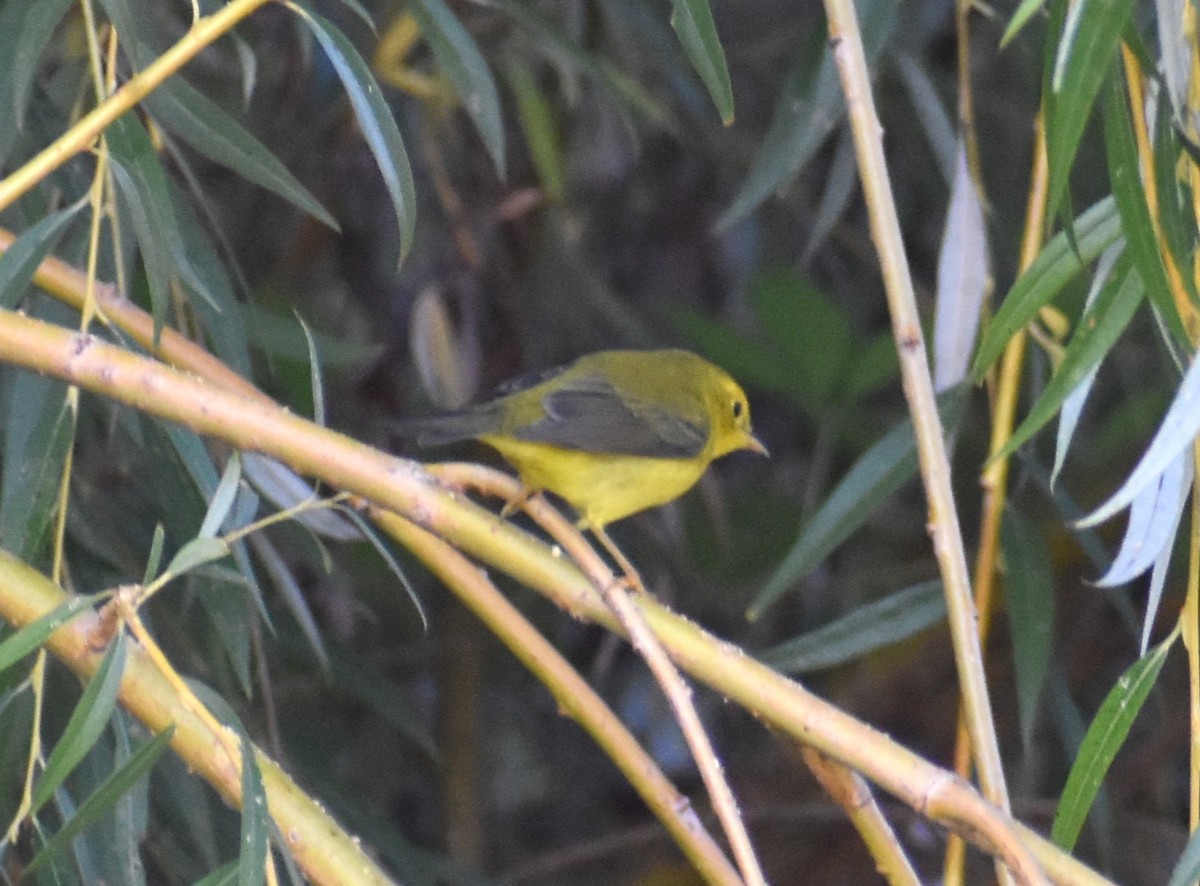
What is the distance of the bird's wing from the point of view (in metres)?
2.64

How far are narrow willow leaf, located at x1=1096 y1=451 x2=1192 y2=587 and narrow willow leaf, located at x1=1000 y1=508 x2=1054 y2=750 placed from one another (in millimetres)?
581

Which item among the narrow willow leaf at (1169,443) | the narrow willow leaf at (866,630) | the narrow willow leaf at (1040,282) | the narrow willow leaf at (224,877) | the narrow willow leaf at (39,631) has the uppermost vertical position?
the narrow willow leaf at (1040,282)

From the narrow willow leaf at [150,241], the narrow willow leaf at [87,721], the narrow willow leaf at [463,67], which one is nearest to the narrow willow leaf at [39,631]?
the narrow willow leaf at [87,721]

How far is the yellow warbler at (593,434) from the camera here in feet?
8.62

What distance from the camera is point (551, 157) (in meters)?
3.25

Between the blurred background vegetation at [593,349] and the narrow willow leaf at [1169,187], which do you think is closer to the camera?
the narrow willow leaf at [1169,187]

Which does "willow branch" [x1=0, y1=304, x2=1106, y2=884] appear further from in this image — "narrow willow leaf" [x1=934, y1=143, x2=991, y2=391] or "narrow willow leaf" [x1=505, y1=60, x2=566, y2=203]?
"narrow willow leaf" [x1=505, y1=60, x2=566, y2=203]

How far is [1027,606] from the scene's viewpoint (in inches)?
82.6

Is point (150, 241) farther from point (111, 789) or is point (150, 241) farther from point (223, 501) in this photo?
point (111, 789)

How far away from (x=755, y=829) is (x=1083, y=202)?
1.60 metres

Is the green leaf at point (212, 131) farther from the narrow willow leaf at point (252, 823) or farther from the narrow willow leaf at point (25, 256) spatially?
the narrow willow leaf at point (252, 823)

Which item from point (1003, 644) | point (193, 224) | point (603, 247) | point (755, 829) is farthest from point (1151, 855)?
point (193, 224)

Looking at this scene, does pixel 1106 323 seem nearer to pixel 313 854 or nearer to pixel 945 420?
pixel 945 420

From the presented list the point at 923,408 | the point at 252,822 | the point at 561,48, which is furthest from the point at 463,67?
the point at 252,822
